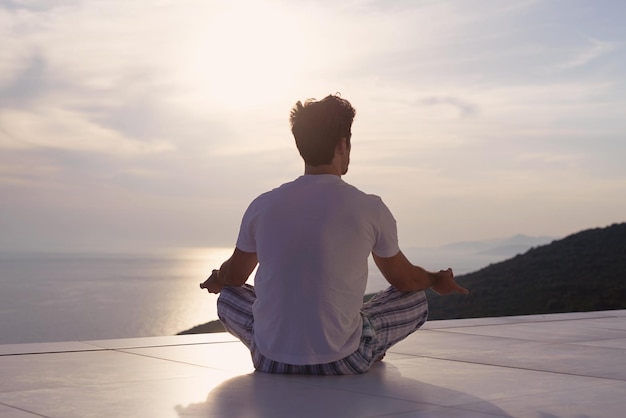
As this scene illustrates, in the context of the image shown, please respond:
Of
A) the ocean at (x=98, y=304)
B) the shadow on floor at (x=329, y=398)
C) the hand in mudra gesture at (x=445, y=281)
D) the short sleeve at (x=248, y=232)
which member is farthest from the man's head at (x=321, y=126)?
the ocean at (x=98, y=304)

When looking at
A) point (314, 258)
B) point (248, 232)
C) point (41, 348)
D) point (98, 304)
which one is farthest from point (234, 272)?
point (98, 304)

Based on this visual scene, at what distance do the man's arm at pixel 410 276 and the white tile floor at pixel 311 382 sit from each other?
0.37m

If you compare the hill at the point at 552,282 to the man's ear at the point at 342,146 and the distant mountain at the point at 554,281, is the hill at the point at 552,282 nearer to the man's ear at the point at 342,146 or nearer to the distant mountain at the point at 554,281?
the distant mountain at the point at 554,281

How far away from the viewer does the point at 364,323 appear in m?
3.92

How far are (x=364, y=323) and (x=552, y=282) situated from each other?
20777 millimetres

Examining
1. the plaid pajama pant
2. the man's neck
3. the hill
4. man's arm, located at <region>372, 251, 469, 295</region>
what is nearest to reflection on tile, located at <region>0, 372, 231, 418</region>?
the plaid pajama pant

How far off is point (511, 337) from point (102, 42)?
1737 centimetres

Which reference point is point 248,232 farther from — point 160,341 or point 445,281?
point 160,341

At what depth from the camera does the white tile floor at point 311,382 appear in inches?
124

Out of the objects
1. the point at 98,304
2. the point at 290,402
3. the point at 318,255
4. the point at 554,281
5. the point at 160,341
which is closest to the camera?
the point at 290,402

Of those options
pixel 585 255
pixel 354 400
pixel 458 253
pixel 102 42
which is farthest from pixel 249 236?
pixel 458 253

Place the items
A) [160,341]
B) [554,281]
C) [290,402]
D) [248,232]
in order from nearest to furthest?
[290,402] → [248,232] → [160,341] → [554,281]

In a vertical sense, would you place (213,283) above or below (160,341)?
above

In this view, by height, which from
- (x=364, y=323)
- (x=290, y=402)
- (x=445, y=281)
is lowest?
(x=290, y=402)
